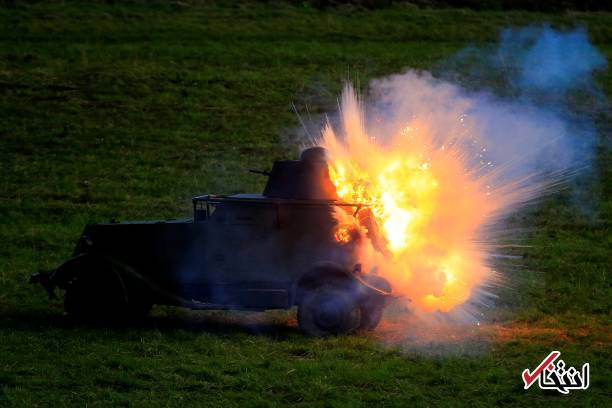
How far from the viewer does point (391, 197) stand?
18.5 m

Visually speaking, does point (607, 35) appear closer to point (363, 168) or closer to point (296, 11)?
point (296, 11)

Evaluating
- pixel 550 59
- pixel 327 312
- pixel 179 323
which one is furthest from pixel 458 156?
pixel 550 59

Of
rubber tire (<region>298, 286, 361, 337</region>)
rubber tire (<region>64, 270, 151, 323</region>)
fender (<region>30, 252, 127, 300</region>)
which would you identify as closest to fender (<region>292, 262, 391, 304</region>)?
rubber tire (<region>298, 286, 361, 337</region>)

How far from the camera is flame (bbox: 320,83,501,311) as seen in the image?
1816cm

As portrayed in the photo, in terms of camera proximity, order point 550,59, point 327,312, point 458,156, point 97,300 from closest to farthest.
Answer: point 327,312
point 97,300
point 458,156
point 550,59

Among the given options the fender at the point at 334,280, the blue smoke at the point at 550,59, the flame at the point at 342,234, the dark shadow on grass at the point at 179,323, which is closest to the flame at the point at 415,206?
the flame at the point at 342,234

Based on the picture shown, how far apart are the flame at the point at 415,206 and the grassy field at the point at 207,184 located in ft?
3.68

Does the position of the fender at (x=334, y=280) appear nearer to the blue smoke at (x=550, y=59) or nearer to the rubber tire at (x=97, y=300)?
the rubber tire at (x=97, y=300)

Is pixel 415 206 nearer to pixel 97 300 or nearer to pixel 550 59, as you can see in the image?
pixel 97 300

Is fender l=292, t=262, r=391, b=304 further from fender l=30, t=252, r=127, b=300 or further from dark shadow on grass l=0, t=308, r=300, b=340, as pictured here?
fender l=30, t=252, r=127, b=300

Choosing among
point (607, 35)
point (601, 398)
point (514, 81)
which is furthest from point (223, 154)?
point (601, 398)

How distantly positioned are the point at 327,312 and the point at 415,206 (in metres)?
2.35

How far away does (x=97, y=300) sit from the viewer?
59.7 ft

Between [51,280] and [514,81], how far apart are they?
63.6ft
